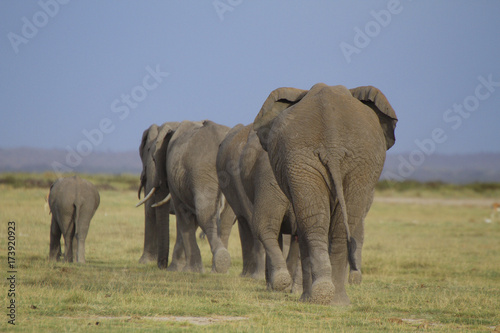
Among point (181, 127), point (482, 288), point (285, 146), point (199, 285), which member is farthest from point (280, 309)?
point (181, 127)

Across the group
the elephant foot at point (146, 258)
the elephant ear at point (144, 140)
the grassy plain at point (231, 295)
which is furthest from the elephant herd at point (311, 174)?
the elephant ear at point (144, 140)

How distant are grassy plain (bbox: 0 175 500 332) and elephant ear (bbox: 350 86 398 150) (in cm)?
194

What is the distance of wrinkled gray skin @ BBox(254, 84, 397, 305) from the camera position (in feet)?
25.0

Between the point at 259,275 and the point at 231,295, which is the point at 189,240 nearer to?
the point at 259,275

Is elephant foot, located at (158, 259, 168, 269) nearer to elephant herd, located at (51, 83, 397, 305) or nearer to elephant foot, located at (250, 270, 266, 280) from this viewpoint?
elephant foot, located at (250, 270, 266, 280)

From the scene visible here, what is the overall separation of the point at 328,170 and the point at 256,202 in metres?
1.78

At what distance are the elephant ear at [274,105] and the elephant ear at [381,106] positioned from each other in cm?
65

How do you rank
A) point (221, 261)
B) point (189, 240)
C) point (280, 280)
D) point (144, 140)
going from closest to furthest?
point (280, 280) < point (221, 261) < point (189, 240) < point (144, 140)

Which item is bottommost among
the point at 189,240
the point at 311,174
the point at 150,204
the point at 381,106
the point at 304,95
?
the point at 189,240

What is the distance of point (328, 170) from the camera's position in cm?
764

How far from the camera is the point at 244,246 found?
12086mm

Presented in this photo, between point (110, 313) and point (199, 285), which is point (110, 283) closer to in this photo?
point (199, 285)

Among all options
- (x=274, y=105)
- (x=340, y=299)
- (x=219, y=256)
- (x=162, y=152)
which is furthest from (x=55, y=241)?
(x=340, y=299)

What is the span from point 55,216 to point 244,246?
4.39m
